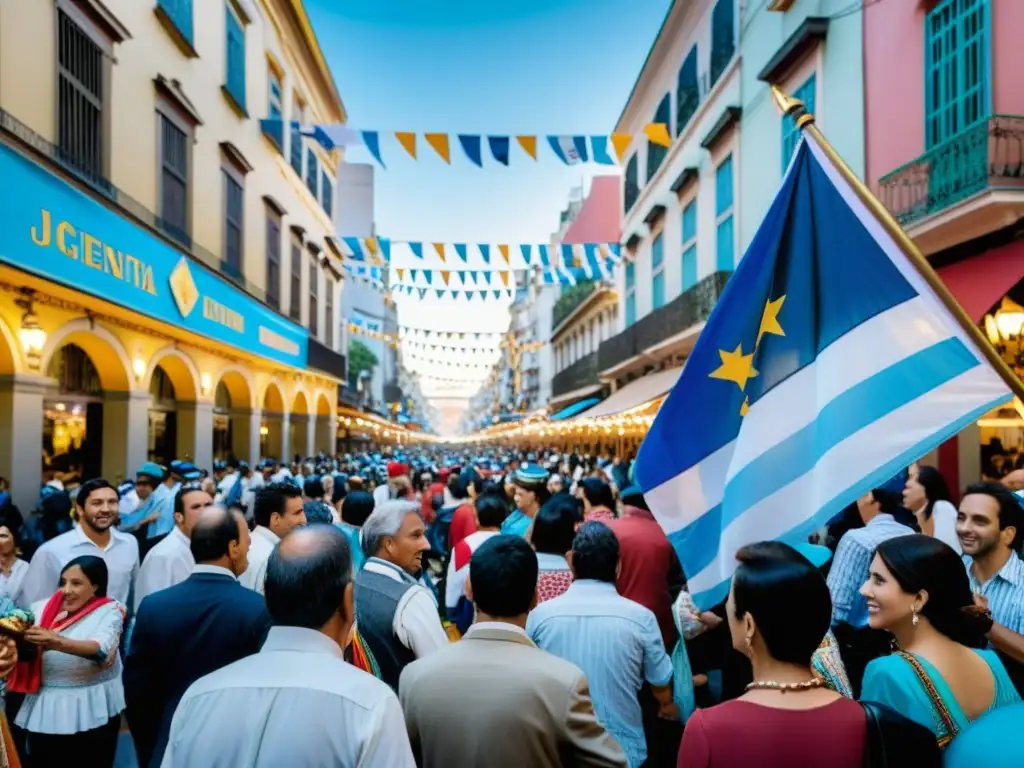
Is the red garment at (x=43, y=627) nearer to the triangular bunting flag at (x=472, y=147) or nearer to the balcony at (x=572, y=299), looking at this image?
the triangular bunting flag at (x=472, y=147)

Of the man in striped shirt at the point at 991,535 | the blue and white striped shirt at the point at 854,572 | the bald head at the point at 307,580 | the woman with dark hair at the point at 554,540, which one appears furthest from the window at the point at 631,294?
the bald head at the point at 307,580

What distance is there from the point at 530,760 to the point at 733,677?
2.61 metres

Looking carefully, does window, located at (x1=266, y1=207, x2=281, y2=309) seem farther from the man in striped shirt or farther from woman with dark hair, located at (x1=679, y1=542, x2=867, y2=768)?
woman with dark hair, located at (x1=679, y1=542, x2=867, y2=768)

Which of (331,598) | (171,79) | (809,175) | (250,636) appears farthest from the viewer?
(171,79)

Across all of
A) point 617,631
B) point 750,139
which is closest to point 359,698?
point 617,631

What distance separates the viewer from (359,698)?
173cm

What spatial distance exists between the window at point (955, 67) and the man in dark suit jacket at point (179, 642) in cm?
817

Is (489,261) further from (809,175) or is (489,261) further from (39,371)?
(809,175)

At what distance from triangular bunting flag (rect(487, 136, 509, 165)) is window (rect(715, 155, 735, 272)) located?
4971 mm

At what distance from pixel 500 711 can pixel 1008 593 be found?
8.29ft

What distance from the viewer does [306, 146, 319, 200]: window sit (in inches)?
955

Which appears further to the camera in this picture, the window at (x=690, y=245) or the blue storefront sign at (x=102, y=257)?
the window at (x=690, y=245)

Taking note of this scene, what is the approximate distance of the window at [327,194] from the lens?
88.2 ft

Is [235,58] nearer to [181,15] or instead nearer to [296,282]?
[181,15]
